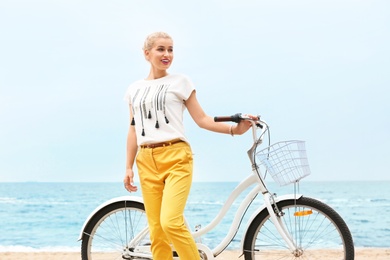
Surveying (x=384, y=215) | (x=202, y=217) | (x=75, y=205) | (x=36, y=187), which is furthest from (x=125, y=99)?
(x=36, y=187)

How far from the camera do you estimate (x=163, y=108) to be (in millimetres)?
3357

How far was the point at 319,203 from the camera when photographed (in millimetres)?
3555

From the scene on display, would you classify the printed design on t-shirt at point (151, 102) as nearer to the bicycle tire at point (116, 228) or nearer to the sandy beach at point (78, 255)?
the bicycle tire at point (116, 228)

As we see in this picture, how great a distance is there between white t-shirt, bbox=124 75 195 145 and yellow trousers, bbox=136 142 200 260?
71mm

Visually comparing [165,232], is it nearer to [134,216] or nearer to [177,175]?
[177,175]

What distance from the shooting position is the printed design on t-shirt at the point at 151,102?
3359 millimetres

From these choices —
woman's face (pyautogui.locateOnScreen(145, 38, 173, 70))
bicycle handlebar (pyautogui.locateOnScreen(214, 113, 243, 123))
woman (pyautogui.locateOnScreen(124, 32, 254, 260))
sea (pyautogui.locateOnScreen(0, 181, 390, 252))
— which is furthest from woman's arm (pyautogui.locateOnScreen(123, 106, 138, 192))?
sea (pyautogui.locateOnScreen(0, 181, 390, 252))

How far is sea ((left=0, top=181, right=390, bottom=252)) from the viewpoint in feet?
51.3

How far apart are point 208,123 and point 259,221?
692 mm

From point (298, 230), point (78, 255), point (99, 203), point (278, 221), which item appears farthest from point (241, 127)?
point (99, 203)

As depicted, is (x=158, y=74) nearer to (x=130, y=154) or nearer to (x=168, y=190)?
(x=130, y=154)

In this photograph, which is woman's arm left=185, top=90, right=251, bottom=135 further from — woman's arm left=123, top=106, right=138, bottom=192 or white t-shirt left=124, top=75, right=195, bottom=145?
woman's arm left=123, top=106, right=138, bottom=192

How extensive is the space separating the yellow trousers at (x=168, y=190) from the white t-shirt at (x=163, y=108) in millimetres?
71

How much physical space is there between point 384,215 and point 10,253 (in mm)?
13437
